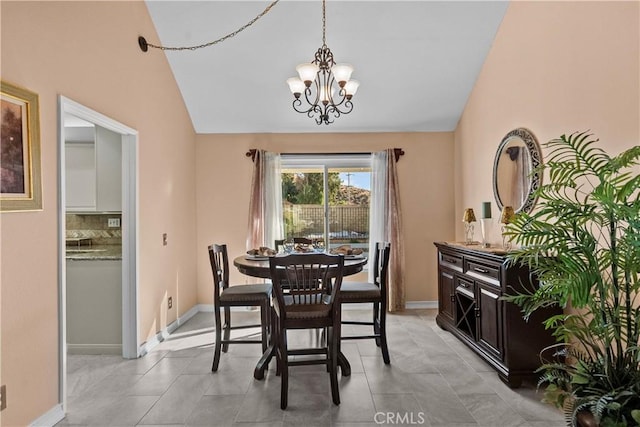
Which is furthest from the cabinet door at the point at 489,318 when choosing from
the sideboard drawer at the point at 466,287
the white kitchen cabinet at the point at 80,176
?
the white kitchen cabinet at the point at 80,176

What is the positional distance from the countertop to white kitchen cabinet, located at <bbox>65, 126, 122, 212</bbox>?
35cm

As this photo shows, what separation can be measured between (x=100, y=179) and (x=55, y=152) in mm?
1164

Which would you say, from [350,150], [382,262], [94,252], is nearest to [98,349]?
[94,252]

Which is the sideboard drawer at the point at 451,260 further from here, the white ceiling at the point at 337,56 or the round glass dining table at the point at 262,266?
the white ceiling at the point at 337,56

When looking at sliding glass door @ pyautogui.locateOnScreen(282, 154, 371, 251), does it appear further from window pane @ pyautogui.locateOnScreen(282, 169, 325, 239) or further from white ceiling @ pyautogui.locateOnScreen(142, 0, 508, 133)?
white ceiling @ pyautogui.locateOnScreen(142, 0, 508, 133)

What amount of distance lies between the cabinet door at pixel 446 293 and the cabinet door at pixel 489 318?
57 cm

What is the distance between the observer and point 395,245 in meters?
4.60

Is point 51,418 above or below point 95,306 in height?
below

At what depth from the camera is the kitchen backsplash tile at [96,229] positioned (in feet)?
11.2

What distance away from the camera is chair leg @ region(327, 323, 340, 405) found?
7.79ft

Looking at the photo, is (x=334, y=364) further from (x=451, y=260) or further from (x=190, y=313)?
(x=190, y=313)

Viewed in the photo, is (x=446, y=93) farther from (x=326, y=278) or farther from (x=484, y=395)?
(x=484, y=395)

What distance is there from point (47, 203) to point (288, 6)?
8.34ft

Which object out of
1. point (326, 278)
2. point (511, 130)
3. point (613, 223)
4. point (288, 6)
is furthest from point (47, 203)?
point (511, 130)
